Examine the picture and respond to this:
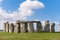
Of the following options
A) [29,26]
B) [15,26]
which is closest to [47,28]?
[29,26]

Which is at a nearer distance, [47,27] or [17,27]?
[47,27]

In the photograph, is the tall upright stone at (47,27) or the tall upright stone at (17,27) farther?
the tall upright stone at (17,27)

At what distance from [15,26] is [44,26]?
8.54m

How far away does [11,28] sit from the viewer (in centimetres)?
6419

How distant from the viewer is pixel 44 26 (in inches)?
2399

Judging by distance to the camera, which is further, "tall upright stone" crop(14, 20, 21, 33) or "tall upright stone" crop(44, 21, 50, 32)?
"tall upright stone" crop(14, 20, 21, 33)

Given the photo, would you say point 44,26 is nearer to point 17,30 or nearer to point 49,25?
point 49,25

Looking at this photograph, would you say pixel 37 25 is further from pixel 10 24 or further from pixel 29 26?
pixel 10 24

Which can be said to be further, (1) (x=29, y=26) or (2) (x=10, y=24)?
(2) (x=10, y=24)

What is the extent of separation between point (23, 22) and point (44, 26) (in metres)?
6.09

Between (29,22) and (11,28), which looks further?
(11,28)

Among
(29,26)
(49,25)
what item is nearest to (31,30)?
(29,26)

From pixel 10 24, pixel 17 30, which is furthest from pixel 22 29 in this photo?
pixel 10 24

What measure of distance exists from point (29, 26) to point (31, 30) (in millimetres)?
1304
